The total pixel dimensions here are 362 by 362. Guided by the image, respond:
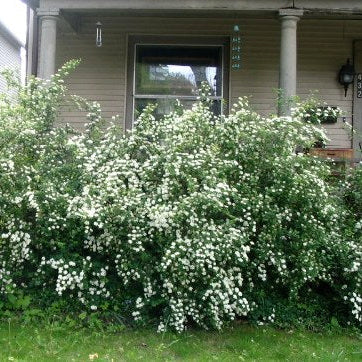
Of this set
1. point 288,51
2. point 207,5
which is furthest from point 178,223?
point 207,5

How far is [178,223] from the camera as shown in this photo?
16.9 ft

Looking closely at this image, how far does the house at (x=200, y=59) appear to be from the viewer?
29.8 ft

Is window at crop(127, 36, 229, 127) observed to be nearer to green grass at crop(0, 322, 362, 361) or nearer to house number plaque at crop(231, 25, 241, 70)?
house number plaque at crop(231, 25, 241, 70)

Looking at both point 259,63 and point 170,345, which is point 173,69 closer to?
point 259,63

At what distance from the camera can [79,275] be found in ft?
17.2

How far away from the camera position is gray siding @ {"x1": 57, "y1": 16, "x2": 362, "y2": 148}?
9094 mm

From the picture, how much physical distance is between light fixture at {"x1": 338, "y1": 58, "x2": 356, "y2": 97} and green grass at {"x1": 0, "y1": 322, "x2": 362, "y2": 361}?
15.8 ft

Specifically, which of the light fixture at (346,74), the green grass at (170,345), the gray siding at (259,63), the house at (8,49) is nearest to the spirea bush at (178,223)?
the green grass at (170,345)

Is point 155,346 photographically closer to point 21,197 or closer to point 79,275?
point 79,275

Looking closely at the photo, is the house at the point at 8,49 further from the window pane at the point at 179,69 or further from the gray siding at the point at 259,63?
the window pane at the point at 179,69

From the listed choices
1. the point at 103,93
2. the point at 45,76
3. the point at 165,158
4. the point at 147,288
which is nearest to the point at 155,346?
the point at 147,288

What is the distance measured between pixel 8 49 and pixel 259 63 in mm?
16708

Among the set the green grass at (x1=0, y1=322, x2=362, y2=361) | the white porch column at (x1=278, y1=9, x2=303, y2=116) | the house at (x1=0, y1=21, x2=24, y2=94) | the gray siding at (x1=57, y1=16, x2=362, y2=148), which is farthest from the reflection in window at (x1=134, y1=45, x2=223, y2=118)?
the house at (x1=0, y1=21, x2=24, y2=94)

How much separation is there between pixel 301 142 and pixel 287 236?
3.41 ft
